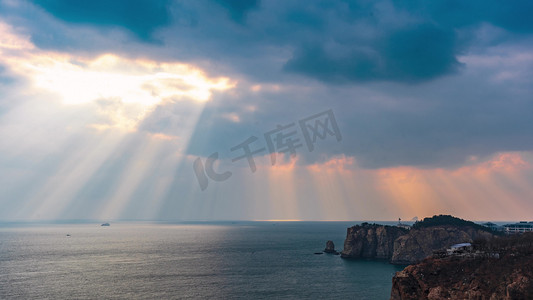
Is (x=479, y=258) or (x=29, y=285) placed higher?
(x=479, y=258)

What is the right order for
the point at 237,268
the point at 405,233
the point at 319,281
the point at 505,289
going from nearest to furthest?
the point at 505,289, the point at 319,281, the point at 237,268, the point at 405,233

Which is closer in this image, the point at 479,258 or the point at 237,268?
the point at 479,258

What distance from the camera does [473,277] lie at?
64.8m

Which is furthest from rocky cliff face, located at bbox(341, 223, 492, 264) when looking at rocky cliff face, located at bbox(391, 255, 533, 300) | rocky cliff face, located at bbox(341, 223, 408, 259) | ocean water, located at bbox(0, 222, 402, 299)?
rocky cliff face, located at bbox(391, 255, 533, 300)

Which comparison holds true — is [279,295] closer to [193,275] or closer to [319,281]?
[319,281]

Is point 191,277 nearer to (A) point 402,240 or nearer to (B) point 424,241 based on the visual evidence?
(A) point 402,240

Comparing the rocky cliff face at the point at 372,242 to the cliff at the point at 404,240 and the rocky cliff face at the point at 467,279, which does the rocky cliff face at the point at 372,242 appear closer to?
the cliff at the point at 404,240

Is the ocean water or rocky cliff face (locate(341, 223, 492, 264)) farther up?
rocky cliff face (locate(341, 223, 492, 264))

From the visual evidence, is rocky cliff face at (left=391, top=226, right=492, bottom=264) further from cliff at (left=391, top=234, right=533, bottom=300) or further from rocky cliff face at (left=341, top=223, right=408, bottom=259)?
Result: cliff at (left=391, top=234, right=533, bottom=300)

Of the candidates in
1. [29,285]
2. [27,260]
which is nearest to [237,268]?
[29,285]

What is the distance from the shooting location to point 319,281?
12456cm

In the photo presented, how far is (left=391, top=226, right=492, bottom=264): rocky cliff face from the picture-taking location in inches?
6491

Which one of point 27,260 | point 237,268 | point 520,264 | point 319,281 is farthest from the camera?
point 27,260

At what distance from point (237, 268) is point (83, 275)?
2297 inches
